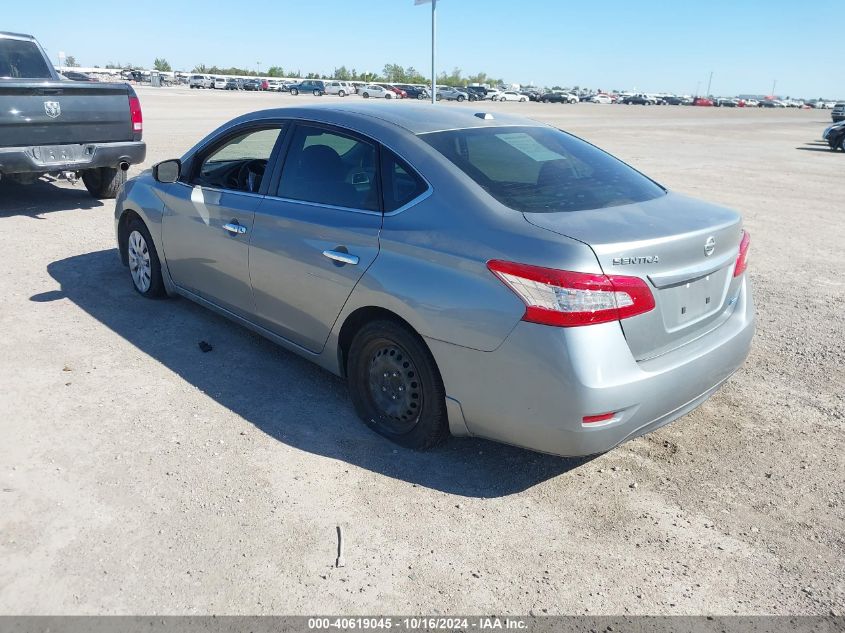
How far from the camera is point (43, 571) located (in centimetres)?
272

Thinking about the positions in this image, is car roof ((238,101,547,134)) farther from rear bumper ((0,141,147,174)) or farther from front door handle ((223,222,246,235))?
rear bumper ((0,141,147,174))

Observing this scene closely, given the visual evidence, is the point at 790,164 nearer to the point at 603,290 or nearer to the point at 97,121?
the point at 97,121

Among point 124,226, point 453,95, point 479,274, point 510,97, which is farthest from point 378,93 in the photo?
point 479,274

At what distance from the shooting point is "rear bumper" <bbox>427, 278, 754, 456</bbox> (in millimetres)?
2844

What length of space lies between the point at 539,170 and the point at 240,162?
2575 millimetres

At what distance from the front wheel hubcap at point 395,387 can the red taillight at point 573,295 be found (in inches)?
31.8

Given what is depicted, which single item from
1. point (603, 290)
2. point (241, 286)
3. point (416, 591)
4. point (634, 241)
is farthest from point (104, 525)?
point (634, 241)

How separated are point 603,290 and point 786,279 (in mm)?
4935

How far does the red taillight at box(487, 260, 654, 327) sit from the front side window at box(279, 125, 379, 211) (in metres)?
1.08

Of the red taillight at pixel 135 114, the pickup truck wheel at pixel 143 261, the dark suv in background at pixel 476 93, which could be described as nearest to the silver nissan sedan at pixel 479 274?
the pickup truck wheel at pixel 143 261

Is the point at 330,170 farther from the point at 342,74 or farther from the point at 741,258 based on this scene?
the point at 342,74

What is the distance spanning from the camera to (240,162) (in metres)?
5.29

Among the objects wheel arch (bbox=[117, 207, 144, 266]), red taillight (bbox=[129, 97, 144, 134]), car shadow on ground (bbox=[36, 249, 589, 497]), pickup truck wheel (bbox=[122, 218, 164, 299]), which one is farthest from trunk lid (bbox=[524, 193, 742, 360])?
red taillight (bbox=[129, 97, 144, 134])

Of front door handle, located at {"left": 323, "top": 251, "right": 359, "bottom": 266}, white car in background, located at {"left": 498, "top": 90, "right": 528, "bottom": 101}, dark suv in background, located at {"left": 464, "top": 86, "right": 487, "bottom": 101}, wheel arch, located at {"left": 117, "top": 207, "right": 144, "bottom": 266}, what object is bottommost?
white car in background, located at {"left": 498, "top": 90, "right": 528, "bottom": 101}
